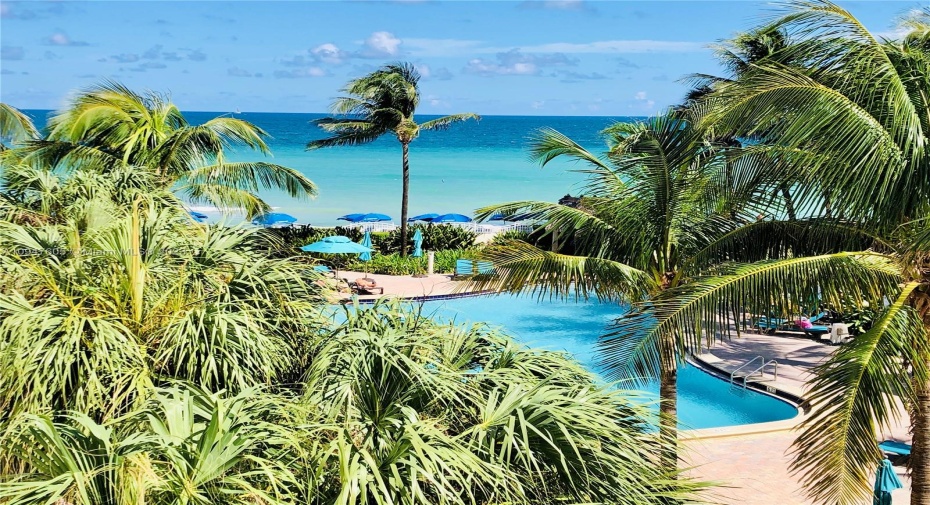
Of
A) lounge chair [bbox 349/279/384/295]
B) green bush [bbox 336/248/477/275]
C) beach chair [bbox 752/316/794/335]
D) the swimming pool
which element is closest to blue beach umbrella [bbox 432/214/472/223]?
green bush [bbox 336/248/477/275]

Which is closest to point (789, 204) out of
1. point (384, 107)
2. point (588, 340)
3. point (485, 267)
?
point (485, 267)

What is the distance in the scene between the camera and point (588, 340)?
21609 millimetres

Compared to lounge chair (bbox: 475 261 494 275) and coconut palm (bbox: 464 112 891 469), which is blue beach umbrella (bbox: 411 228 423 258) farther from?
lounge chair (bbox: 475 261 494 275)

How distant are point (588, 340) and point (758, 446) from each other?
8957mm

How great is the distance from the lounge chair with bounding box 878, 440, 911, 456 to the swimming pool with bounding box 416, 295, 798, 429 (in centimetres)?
266

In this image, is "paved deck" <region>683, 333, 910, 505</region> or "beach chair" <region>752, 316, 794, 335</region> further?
"paved deck" <region>683, 333, 910, 505</region>

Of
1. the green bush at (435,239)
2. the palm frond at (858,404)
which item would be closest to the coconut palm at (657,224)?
the palm frond at (858,404)

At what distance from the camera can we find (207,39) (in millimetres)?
142375

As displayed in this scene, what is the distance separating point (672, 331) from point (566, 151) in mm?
3807

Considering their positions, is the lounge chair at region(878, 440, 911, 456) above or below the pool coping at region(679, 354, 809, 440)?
above

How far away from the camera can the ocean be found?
64125mm

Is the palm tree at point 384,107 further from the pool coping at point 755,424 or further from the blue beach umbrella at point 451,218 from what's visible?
the pool coping at point 755,424

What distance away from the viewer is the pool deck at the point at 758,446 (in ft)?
35.6

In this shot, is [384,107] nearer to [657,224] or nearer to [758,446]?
[758,446]
